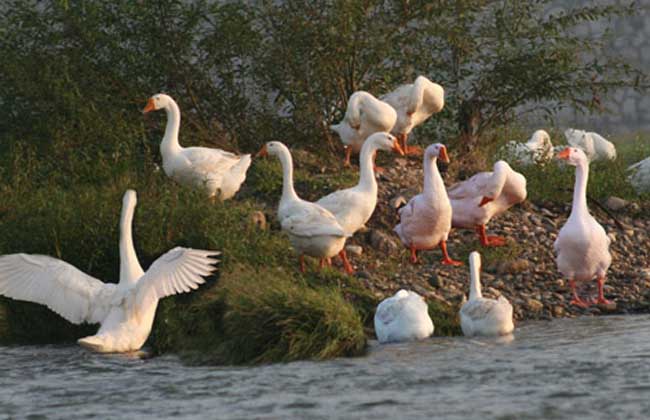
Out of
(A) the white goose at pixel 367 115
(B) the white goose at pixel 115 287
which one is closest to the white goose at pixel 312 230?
(B) the white goose at pixel 115 287

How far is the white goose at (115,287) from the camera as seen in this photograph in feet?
30.1

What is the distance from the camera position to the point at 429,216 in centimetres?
1091

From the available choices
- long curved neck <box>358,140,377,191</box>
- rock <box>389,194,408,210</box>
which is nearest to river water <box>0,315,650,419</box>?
long curved neck <box>358,140,377,191</box>

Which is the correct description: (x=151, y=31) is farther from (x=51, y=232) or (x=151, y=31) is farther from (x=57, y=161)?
(x=51, y=232)

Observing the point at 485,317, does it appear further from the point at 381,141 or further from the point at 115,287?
the point at 115,287

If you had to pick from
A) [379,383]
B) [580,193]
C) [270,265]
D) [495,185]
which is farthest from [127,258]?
[580,193]

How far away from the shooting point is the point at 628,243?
39.4ft

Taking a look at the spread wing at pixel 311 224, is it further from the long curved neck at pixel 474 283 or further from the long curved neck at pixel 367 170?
the long curved neck at pixel 474 283

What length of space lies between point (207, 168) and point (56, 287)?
7.22 feet

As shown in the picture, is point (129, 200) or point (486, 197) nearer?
point (129, 200)

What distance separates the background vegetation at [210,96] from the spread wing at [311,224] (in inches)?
14.0

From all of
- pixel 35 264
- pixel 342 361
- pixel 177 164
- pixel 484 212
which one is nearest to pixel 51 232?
pixel 35 264

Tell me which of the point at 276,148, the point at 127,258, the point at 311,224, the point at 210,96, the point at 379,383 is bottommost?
the point at 379,383

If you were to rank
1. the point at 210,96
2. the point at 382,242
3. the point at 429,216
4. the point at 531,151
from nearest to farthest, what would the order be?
the point at 429,216
the point at 382,242
the point at 210,96
the point at 531,151
